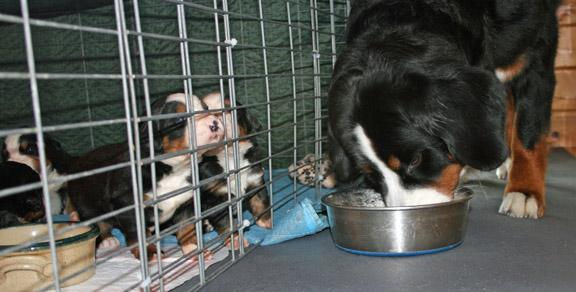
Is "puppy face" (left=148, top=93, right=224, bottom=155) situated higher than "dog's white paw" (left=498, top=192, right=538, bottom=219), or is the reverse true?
"puppy face" (left=148, top=93, right=224, bottom=155)

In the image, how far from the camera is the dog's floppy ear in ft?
5.24

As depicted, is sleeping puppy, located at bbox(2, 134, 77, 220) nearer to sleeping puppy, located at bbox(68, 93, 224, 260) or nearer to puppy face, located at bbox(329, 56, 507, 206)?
sleeping puppy, located at bbox(68, 93, 224, 260)

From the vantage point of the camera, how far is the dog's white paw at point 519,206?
2119 mm

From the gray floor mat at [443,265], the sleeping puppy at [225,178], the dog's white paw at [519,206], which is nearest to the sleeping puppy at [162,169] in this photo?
the sleeping puppy at [225,178]

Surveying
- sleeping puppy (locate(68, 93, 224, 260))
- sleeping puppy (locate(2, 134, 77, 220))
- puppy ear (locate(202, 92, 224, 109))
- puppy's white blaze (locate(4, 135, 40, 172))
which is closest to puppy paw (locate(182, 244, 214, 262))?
sleeping puppy (locate(68, 93, 224, 260))

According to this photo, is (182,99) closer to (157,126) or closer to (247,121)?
(157,126)

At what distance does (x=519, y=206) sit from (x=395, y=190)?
2.39 feet

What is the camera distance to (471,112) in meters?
1.60

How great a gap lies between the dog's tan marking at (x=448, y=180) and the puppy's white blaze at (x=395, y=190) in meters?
0.02

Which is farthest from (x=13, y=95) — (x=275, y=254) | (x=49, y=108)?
(x=275, y=254)

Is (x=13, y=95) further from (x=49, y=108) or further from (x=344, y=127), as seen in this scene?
(x=344, y=127)

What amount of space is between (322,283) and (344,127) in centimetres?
55

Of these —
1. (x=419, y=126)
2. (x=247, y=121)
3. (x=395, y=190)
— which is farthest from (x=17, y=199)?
(x=419, y=126)

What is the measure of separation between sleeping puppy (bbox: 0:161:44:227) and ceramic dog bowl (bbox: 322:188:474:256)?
160 centimetres
